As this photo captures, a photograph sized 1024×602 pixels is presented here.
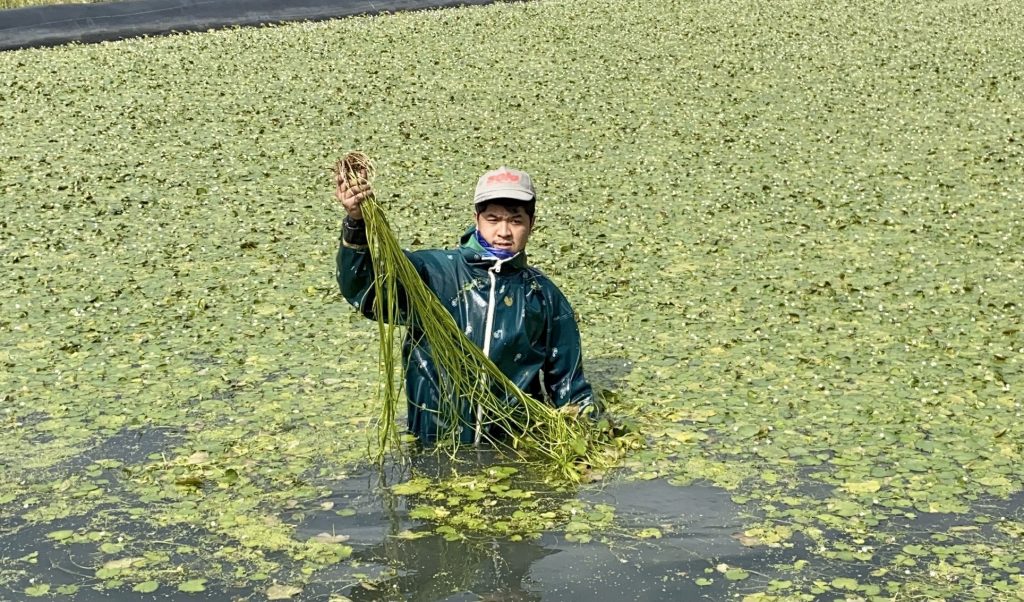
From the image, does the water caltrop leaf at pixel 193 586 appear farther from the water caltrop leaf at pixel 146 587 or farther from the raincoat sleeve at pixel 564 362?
the raincoat sleeve at pixel 564 362

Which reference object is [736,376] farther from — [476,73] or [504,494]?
[476,73]

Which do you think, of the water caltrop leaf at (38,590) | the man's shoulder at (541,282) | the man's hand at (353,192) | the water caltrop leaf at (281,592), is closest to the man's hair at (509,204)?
the man's shoulder at (541,282)

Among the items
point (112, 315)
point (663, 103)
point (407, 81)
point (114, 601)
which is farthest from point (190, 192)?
point (114, 601)

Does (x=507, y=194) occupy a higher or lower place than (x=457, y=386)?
higher

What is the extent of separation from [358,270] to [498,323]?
2.25 ft

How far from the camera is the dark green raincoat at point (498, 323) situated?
19.0ft

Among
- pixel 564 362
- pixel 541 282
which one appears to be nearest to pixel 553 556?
pixel 564 362

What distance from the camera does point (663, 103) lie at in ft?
48.9

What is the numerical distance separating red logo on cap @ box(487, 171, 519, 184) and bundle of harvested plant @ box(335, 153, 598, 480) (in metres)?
0.47

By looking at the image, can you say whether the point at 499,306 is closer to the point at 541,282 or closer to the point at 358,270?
the point at 541,282

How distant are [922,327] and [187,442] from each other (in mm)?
4371

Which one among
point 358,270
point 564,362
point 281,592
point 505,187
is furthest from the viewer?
point 564,362

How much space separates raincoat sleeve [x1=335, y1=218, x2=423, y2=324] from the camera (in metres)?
5.34

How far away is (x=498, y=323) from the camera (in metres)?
5.82
